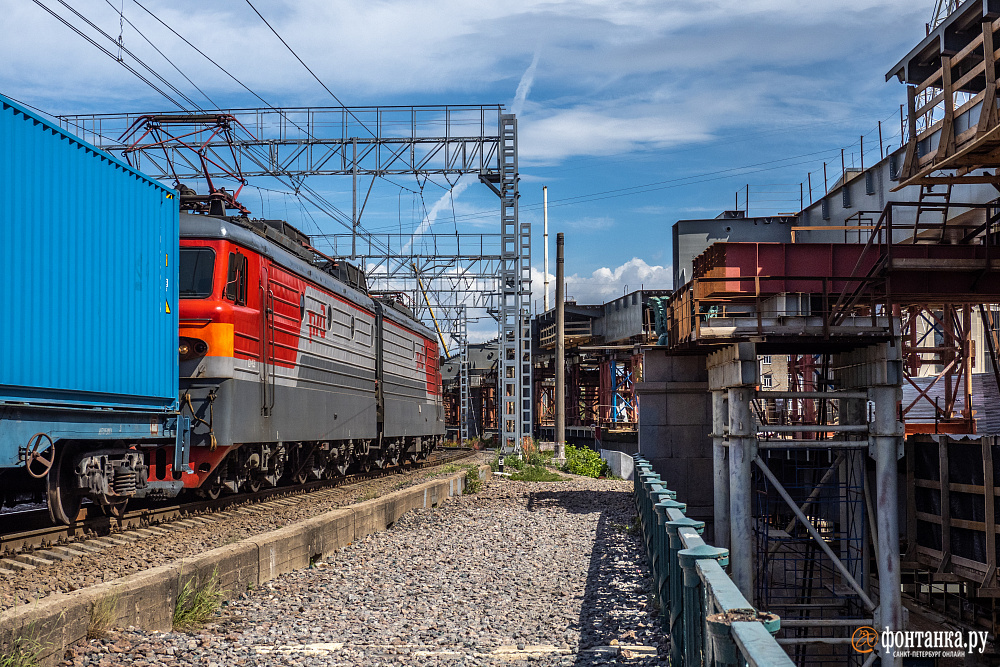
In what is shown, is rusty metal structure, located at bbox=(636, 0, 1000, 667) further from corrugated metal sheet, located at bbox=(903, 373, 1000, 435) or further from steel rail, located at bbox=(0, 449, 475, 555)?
steel rail, located at bbox=(0, 449, 475, 555)

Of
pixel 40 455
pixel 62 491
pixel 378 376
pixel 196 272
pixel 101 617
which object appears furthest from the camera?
pixel 378 376

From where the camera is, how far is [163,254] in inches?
406

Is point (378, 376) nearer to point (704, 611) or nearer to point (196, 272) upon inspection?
point (196, 272)

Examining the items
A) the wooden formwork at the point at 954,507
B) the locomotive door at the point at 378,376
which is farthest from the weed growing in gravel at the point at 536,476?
the wooden formwork at the point at 954,507

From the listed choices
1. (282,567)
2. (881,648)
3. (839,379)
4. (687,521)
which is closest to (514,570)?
(282,567)

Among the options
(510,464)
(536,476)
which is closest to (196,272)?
(536,476)

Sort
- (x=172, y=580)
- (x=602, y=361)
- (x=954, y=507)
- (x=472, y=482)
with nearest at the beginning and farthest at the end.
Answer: (x=172, y=580)
(x=954, y=507)
(x=472, y=482)
(x=602, y=361)

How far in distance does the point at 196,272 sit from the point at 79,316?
298 cm

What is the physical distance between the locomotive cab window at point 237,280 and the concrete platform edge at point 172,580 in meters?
3.13

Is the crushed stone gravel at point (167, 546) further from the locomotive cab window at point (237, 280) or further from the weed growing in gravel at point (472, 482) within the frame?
the weed growing in gravel at point (472, 482)

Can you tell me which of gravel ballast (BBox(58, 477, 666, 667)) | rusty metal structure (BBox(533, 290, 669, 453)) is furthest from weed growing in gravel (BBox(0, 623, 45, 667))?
rusty metal structure (BBox(533, 290, 669, 453))

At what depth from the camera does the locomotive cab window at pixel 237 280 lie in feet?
38.1

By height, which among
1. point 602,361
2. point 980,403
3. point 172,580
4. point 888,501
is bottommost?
point 888,501

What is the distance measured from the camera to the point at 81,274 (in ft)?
28.2
